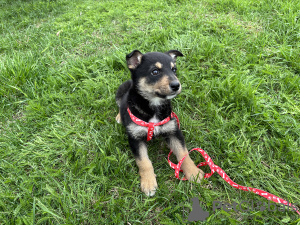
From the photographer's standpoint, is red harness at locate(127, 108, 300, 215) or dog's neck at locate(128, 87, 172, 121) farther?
dog's neck at locate(128, 87, 172, 121)

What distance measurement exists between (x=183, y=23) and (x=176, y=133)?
11.9ft

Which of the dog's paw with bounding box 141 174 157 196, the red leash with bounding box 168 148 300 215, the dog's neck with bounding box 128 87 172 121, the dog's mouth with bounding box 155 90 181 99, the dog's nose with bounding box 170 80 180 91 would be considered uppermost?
the dog's nose with bounding box 170 80 180 91

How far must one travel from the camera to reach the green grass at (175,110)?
2311mm

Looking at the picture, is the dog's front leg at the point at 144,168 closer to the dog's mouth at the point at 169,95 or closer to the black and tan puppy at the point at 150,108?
the black and tan puppy at the point at 150,108

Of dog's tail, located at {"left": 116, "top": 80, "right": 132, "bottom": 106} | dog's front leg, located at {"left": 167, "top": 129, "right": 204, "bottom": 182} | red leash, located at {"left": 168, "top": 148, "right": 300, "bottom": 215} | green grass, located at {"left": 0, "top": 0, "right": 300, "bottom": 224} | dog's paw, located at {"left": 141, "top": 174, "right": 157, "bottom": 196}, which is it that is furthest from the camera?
dog's tail, located at {"left": 116, "top": 80, "right": 132, "bottom": 106}

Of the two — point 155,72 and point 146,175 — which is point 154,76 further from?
point 146,175

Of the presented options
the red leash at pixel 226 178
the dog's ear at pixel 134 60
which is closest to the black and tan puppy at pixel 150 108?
the dog's ear at pixel 134 60

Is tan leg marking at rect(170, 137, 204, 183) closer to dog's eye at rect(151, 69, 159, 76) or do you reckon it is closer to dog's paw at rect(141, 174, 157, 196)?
dog's paw at rect(141, 174, 157, 196)

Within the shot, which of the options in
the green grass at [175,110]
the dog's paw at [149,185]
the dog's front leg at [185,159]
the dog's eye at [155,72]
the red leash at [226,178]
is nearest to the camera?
the red leash at [226,178]

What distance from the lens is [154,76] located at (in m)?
2.62

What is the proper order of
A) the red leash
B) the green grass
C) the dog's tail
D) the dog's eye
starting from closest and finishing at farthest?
the red leash → the green grass → the dog's eye → the dog's tail

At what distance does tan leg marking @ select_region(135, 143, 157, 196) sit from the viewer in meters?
2.44

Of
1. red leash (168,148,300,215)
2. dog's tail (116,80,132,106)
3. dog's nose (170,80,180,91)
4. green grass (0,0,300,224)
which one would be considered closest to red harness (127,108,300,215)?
red leash (168,148,300,215)

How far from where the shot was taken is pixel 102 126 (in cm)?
334
